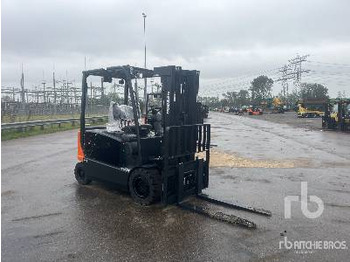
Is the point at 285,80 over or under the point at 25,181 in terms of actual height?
over

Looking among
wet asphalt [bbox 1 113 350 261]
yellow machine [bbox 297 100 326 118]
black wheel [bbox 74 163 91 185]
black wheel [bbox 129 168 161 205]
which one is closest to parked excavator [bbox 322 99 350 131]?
wet asphalt [bbox 1 113 350 261]

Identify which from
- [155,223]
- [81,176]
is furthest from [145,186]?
[81,176]

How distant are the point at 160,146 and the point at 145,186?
97 centimetres

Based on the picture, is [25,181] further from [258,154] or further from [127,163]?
[258,154]

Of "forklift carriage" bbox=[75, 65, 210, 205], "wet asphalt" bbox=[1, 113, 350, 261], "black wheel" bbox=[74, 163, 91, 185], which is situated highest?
"forklift carriage" bbox=[75, 65, 210, 205]

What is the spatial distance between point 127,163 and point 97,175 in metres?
0.97

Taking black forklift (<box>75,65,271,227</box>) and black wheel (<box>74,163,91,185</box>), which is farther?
black wheel (<box>74,163,91,185</box>)

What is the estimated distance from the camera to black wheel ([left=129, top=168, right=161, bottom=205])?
6367 mm

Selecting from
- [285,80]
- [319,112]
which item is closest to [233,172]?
[319,112]

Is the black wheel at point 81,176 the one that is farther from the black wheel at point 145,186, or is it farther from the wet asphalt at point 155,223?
the black wheel at point 145,186

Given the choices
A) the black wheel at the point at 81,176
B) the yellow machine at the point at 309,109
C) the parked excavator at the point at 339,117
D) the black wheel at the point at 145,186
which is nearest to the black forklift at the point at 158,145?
the black wheel at the point at 145,186

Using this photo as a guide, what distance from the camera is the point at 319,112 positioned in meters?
Result: 53.7

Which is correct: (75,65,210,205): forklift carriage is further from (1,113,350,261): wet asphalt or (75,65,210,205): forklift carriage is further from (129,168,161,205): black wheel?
(1,113,350,261): wet asphalt

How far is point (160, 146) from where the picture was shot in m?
7.20
